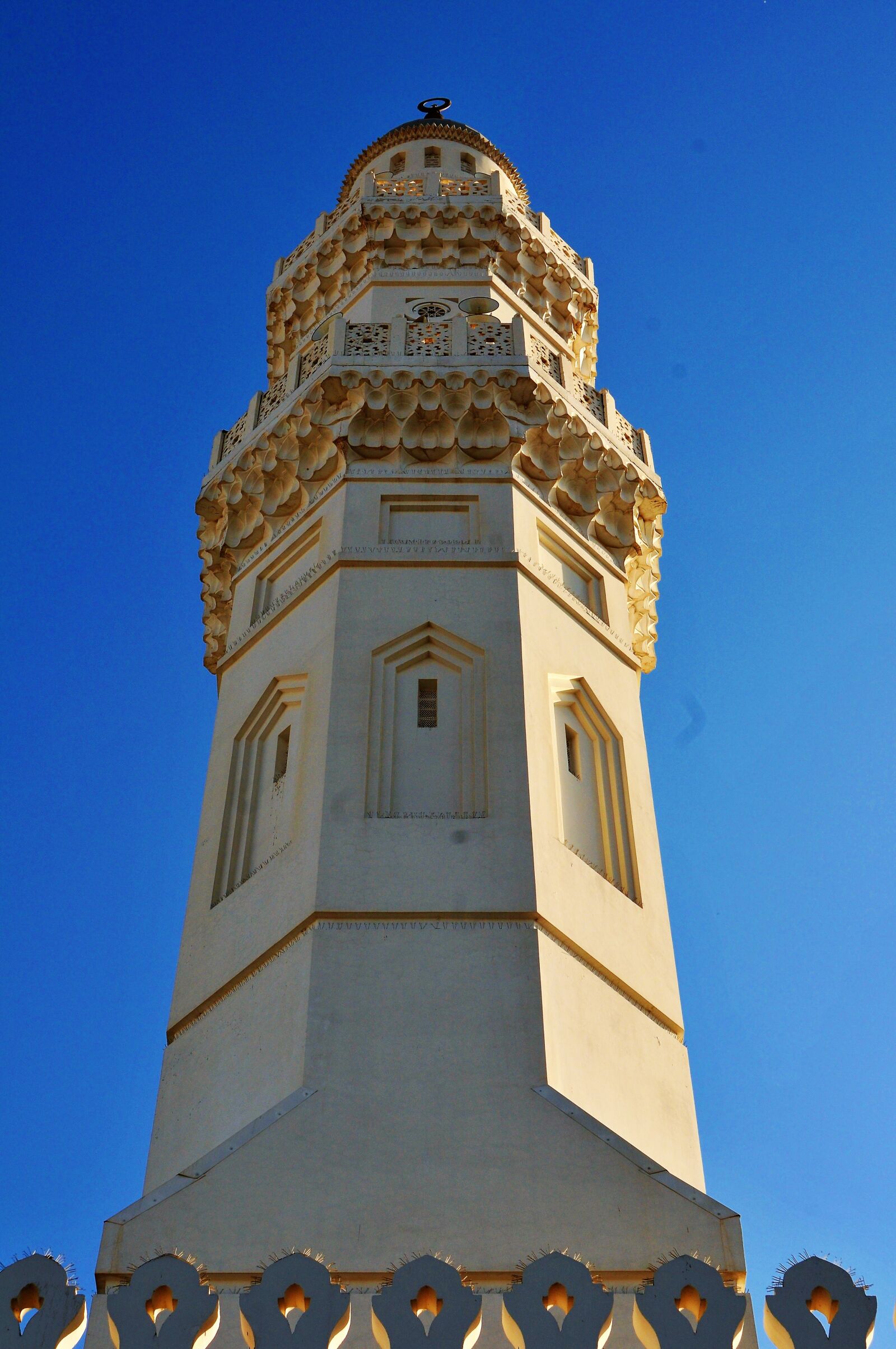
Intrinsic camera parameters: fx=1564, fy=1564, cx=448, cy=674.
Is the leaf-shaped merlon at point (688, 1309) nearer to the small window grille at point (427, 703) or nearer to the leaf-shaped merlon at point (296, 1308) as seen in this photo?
the leaf-shaped merlon at point (296, 1308)

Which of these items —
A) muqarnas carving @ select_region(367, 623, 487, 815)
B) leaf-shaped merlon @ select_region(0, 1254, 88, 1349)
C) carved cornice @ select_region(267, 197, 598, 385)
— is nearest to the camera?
leaf-shaped merlon @ select_region(0, 1254, 88, 1349)

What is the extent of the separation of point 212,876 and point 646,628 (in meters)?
5.74

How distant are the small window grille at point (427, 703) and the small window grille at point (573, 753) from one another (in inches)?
47.7

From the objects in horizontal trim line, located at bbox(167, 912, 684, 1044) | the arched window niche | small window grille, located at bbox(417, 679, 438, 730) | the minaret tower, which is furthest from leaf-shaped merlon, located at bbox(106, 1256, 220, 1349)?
small window grille, located at bbox(417, 679, 438, 730)

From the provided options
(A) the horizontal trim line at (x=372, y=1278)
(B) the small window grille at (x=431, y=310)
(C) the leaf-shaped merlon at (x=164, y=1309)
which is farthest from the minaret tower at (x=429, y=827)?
(C) the leaf-shaped merlon at (x=164, y=1309)

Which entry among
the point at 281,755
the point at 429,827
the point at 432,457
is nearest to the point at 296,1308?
the point at 429,827

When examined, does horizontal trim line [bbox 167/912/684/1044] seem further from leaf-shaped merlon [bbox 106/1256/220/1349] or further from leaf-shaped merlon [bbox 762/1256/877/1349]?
leaf-shaped merlon [bbox 762/1256/877/1349]

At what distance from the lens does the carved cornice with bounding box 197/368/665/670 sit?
14.8m

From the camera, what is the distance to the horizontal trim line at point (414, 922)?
33.8 ft

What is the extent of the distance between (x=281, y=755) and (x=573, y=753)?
238cm

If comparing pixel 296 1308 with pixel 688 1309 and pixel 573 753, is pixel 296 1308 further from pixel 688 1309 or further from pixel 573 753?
pixel 573 753

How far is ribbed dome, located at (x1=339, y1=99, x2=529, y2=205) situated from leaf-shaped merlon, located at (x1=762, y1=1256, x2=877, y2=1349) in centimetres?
1791

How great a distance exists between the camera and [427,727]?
12.0 metres

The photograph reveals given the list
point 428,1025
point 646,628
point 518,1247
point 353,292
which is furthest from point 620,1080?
point 353,292
